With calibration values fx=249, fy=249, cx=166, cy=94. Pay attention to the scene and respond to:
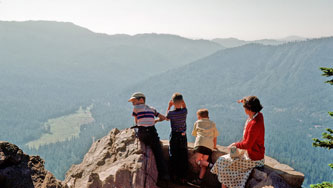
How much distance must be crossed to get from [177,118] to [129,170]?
1633 millimetres

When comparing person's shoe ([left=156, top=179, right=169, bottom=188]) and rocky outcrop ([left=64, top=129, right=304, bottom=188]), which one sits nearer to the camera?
rocky outcrop ([left=64, top=129, right=304, bottom=188])

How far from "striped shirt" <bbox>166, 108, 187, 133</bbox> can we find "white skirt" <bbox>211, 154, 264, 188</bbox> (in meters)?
1.29

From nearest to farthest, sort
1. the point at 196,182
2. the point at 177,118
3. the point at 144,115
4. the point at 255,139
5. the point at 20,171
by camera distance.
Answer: the point at 20,171, the point at 255,139, the point at 144,115, the point at 177,118, the point at 196,182

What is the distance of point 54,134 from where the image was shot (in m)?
135

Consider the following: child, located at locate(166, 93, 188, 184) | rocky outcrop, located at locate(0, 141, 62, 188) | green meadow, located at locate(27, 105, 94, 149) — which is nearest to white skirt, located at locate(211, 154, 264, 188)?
child, located at locate(166, 93, 188, 184)

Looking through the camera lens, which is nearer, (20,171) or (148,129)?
(20,171)

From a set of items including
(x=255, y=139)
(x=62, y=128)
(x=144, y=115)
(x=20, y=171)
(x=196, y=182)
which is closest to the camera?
(x=20, y=171)

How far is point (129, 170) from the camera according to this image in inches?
191

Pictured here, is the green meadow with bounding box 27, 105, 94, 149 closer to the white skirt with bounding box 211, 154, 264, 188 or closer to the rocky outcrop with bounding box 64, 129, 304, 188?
the rocky outcrop with bounding box 64, 129, 304, 188

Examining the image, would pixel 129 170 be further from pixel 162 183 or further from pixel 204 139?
pixel 204 139

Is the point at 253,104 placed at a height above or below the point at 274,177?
above

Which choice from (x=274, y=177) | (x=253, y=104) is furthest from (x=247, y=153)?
(x=253, y=104)

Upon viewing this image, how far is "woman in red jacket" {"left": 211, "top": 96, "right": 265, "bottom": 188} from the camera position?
4691 mm

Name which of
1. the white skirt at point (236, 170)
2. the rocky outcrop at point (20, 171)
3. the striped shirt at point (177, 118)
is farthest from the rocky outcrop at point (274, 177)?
the rocky outcrop at point (20, 171)
